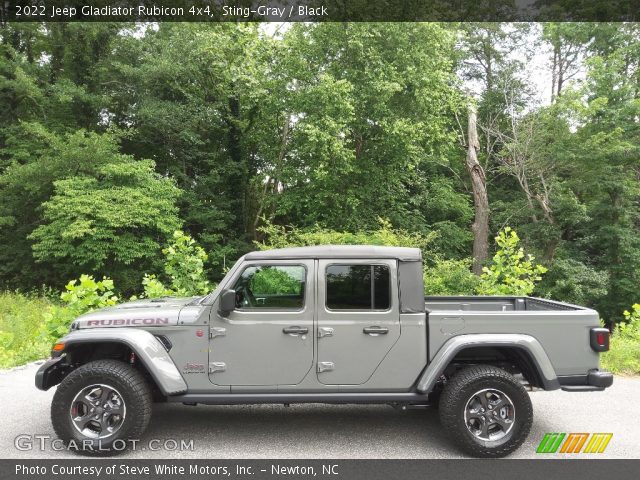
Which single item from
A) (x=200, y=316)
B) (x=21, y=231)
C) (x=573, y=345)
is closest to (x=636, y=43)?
(x=573, y=345)

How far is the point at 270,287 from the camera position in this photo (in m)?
4.46

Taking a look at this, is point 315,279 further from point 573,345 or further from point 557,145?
point 557,145

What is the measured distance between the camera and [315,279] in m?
4.26

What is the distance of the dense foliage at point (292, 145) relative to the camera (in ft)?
51.6

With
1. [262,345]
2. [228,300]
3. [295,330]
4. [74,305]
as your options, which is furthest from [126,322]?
[74,305]

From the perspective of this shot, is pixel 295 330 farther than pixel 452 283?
No

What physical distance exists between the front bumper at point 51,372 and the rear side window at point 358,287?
97.6 inches

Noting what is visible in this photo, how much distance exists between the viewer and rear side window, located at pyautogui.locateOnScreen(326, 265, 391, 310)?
4.21 m

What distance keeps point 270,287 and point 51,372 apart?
2.08 metres

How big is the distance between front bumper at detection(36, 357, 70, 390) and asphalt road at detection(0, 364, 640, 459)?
1.75 ft
